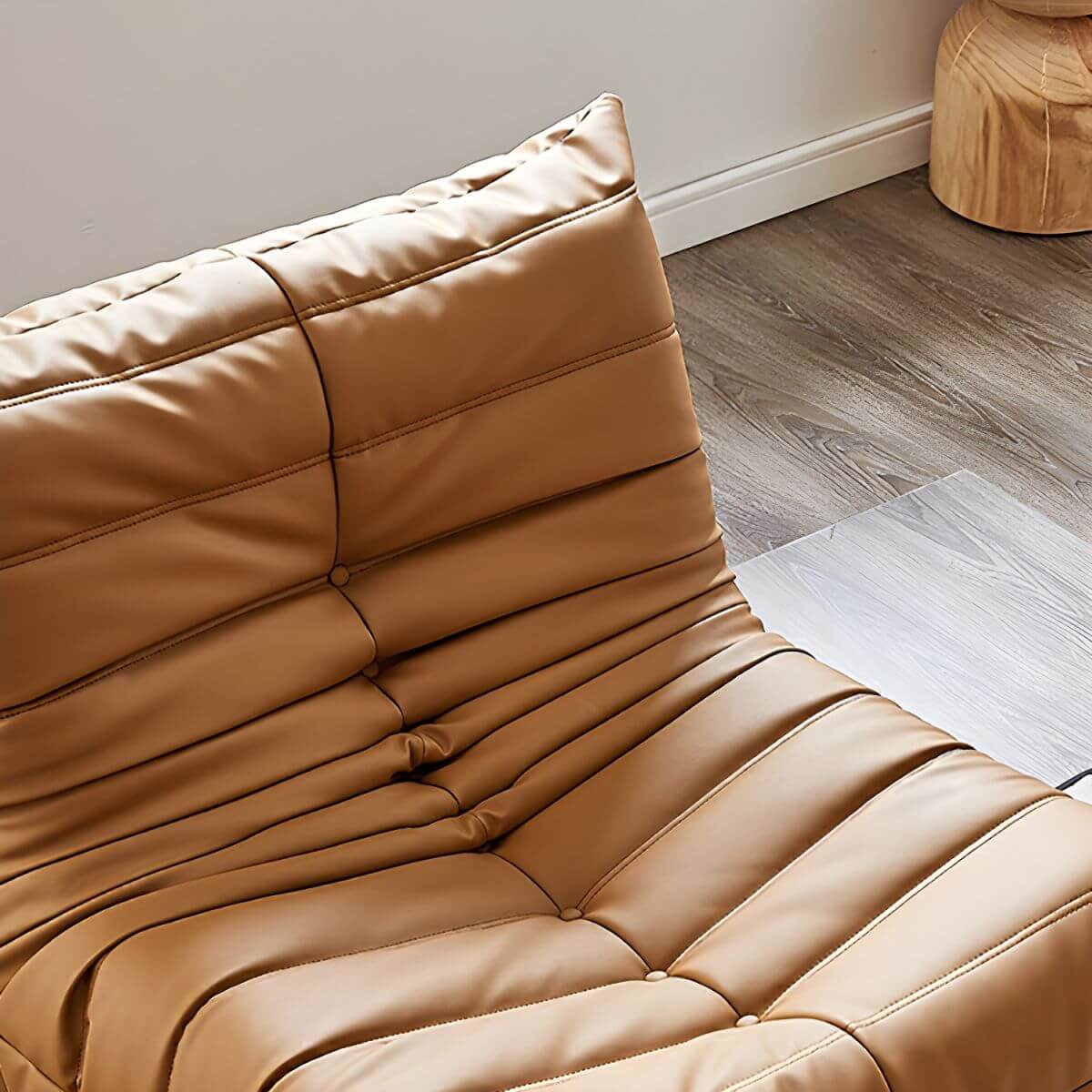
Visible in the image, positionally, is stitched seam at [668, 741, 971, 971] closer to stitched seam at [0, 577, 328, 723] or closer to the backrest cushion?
the backrest cushion

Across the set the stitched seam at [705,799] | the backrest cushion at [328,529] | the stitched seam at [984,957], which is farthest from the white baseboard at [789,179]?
the stitched seam at [984,957]

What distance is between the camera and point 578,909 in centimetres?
118

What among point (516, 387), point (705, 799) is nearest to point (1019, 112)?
point (516, 387)

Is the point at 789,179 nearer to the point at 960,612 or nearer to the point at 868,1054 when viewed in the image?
the point at 960,612

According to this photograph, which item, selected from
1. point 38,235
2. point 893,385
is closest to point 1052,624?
point 893,385

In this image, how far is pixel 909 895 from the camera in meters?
1.12

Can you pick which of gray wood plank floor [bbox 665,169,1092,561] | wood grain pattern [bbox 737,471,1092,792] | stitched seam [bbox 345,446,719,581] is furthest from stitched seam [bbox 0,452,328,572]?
gray wood plank floor [bbox 665,169,1092,561]

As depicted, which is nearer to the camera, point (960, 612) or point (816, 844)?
point (816, 844)

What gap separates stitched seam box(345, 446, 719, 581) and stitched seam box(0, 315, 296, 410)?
0.21 metres

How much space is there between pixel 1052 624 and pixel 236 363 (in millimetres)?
1122

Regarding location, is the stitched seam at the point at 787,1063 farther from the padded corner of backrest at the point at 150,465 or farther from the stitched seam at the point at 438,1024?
the padded corner of backrest at the point at 150,465

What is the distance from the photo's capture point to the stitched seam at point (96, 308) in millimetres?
1179

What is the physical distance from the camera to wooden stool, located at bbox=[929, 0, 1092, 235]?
262 centimetres

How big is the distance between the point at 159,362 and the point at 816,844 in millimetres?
620
